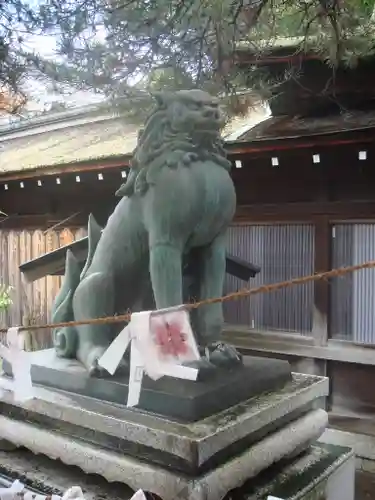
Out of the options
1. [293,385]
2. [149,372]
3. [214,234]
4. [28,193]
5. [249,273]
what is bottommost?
[293,385]

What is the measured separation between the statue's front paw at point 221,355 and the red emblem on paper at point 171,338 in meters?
0.47

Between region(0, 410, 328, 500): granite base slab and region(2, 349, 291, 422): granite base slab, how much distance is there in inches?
8.5

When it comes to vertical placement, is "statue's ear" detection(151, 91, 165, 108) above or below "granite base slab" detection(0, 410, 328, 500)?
above

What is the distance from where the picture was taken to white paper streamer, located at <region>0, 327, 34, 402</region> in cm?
240

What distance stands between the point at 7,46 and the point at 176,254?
3.11 m

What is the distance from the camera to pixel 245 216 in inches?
217

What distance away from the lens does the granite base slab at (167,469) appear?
81.3 inches

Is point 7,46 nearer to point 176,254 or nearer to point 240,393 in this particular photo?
point 176,254

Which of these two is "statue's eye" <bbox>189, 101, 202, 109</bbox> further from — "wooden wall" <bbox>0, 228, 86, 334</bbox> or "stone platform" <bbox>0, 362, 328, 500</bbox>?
"wooden wall" <bbox>0, 228, 86, 334</bbox>

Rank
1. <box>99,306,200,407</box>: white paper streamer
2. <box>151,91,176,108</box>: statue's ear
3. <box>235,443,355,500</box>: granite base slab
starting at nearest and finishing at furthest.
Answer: <box>99,306,200,407</box>: white paper streamer, <box>235,443,355,500</box>: granite base slab, <box>151,91,176,108</box>: statue's ear

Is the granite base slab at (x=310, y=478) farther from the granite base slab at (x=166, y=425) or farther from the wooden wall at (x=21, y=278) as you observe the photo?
the wooden wall at (x=21, y=278)

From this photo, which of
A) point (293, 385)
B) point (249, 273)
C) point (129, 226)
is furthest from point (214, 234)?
point (293, 385)

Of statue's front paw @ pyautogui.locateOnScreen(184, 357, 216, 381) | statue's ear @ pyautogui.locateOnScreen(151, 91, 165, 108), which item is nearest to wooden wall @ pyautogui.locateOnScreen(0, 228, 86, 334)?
statue's ear @ pyautogui.locateOnScreen(151, 91, 165, 108)

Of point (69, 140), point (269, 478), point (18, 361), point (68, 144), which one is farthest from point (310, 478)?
point (69, 140)
